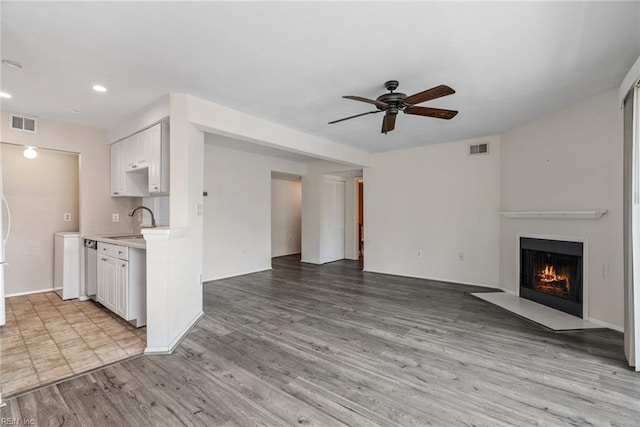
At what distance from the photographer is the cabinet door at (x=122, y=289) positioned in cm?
319

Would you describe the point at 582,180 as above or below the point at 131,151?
below

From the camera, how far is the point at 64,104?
343cm

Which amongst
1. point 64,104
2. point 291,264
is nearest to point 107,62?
point 64,104

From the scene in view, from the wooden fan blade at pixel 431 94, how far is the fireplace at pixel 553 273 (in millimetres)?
2729

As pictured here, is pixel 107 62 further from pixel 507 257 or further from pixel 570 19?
pixel 507 257

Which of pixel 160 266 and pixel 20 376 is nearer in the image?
pixel 20 376

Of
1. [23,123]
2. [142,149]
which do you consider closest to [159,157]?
[142,149]

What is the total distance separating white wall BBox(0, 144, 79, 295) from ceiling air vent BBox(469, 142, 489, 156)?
676cm

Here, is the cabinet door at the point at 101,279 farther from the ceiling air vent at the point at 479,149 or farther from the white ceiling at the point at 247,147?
the ceiling air vent at the point at 479,149

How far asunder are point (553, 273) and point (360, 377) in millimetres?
3320

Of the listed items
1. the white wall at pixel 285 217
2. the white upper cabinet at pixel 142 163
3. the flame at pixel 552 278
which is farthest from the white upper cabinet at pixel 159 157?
the flame at pixel 552 278

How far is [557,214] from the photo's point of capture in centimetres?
369

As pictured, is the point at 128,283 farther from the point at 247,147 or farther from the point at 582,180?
the point at 582,180

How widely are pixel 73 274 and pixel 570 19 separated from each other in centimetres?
616
